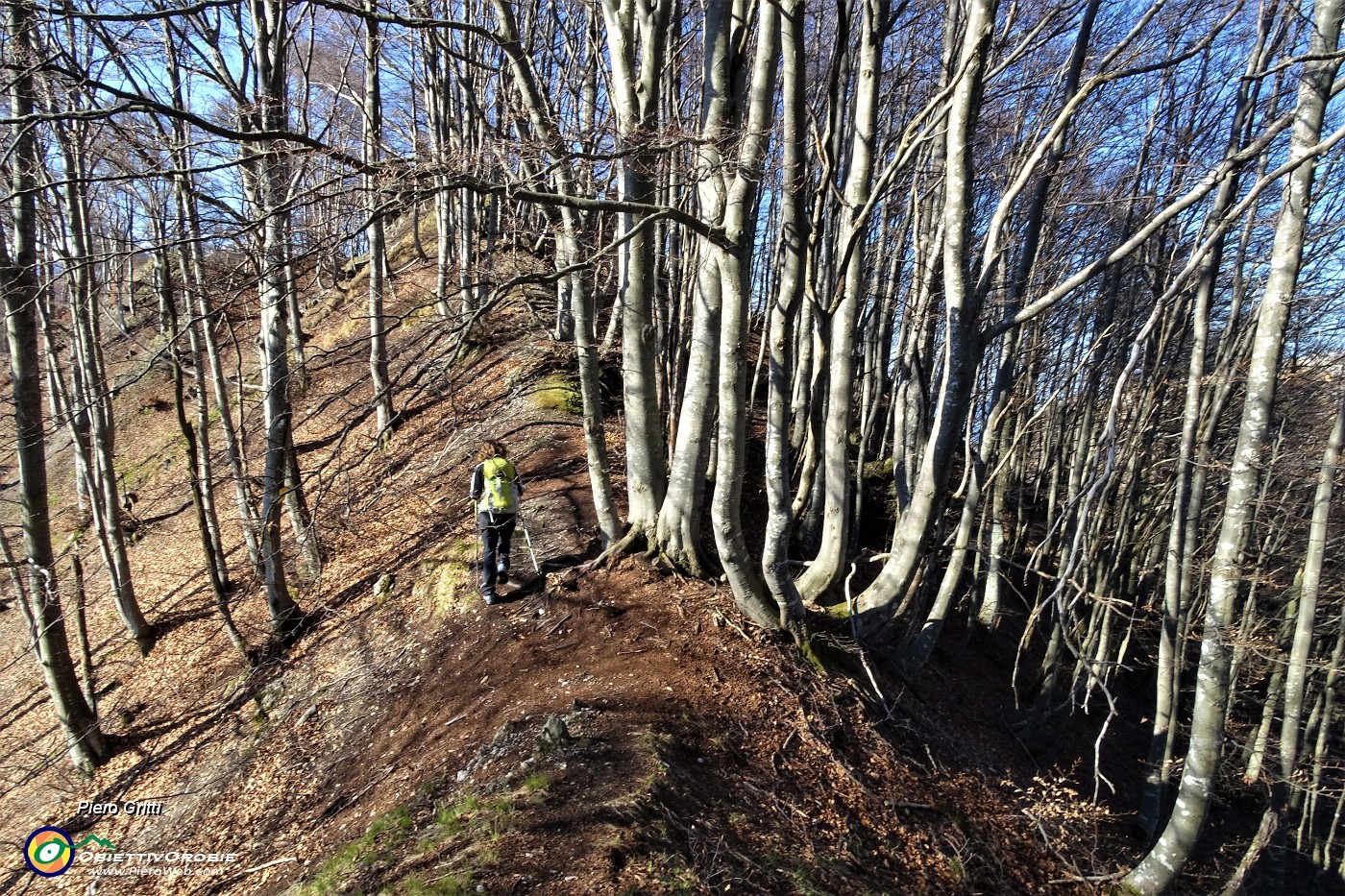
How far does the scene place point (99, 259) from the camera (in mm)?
3635

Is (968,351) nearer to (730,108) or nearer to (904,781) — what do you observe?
(730,108)

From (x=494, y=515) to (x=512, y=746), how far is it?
269 cm

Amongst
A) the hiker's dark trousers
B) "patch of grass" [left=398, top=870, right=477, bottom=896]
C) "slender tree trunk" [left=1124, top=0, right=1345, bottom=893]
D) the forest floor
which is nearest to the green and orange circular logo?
the forest floor

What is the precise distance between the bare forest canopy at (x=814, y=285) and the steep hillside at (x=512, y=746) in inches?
21.2

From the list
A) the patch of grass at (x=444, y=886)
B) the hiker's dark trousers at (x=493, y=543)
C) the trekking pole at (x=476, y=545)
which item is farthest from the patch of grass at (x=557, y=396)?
the patch of grass at (x=444, y=886)

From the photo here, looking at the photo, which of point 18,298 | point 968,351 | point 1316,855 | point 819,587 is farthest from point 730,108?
point 1316,855

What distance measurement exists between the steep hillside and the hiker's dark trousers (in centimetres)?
26

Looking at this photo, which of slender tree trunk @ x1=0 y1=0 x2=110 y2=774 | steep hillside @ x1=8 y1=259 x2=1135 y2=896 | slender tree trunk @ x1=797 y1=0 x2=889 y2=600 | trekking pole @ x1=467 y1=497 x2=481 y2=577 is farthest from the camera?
trekking pole @ x1=467 y1=497 x2=481 y2=577

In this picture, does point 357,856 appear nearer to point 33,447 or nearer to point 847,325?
point 847,325

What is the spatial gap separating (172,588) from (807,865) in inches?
423

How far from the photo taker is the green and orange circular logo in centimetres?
684

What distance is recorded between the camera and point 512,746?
16.7 feet

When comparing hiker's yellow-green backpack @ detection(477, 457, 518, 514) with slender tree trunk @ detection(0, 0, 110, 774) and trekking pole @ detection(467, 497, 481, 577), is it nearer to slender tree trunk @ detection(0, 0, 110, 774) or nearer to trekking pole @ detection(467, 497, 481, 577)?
trekking pole @ detection(467, 497, 481, 577)

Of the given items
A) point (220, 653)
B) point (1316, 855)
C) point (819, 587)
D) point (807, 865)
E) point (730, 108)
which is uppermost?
point (730, 108)
